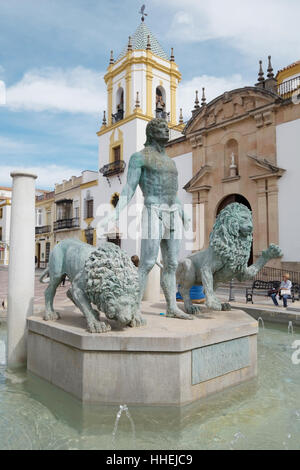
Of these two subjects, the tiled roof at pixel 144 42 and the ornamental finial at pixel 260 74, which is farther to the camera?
the tiled roof at pixel 144 42

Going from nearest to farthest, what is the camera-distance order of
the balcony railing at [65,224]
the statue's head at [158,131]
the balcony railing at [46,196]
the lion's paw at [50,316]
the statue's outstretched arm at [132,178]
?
1. the lion's paw at [50,316]
2. the statue's outstretched arm at [132,178]
3. the statue's head at [158,131]
4. the balcony railing at [65,224]
5. the balcony railing at [46,196]

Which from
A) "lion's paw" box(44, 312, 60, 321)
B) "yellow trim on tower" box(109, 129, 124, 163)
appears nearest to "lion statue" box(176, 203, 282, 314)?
"lion's paw" box(44, 312, 60, 321)

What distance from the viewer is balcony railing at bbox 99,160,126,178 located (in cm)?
2300

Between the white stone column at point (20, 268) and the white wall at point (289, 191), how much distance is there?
1158 cm

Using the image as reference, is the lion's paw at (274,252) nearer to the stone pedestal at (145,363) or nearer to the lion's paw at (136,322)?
the stone pedestal at (145,363)

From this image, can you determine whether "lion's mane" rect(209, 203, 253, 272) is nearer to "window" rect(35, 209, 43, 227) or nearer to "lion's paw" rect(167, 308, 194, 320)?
"lion's paw" rect(167, 308, 194, 320)

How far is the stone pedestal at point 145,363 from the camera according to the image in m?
2.59

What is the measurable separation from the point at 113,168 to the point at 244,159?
36.4ft

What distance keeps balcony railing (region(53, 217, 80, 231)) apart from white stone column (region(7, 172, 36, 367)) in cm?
2532

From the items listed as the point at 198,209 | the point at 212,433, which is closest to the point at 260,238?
the point at 198,209

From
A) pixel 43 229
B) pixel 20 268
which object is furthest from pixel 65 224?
pixel 20 268

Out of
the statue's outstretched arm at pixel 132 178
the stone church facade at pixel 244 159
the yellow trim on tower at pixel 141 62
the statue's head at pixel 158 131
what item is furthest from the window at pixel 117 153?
the statue's outstretched arm at pixel 132 178

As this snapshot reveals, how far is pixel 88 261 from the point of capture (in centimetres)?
289
